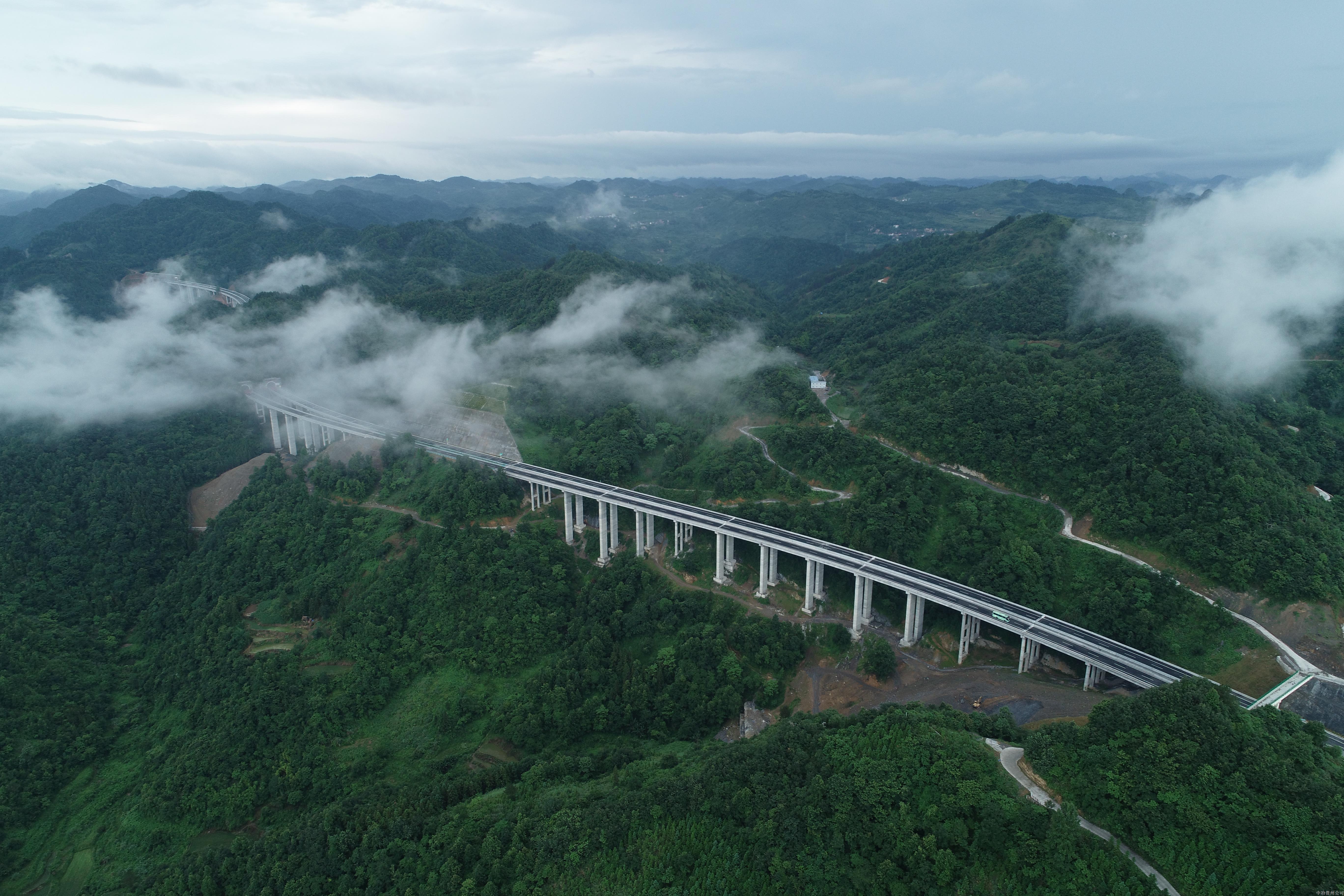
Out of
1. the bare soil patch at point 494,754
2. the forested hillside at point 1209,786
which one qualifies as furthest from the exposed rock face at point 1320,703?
the bare soil patch at point 494,754

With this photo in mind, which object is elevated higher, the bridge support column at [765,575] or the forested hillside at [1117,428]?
the forested hillside at [1117,428]

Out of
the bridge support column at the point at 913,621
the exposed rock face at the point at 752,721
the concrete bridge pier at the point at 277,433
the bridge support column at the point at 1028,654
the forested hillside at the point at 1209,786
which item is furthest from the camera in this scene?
the concrete bridge pier at the point at 277,433

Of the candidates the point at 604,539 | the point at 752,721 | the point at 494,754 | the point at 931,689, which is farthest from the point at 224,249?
the point at 931,689

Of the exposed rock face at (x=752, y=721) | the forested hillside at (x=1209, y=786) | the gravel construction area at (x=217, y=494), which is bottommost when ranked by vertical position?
the exposed rock face at (x=752, y=721)

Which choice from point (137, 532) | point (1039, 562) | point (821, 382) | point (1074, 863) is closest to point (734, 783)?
point (1074, 863)

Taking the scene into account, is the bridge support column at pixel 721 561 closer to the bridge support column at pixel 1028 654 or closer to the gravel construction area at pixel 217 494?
the bridge support column at pixel 1028 654

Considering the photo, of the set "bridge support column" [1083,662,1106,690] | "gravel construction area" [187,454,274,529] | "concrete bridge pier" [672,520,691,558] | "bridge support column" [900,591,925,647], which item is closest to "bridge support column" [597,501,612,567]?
"concrete bridge pier" [672,520,691,558]

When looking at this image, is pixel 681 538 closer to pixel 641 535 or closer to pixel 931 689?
pixel 641 535
